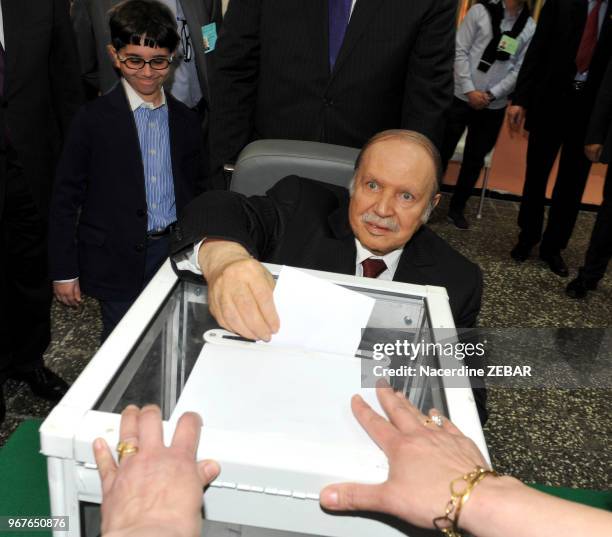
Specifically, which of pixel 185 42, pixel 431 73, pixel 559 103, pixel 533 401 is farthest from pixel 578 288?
pixel 185 42

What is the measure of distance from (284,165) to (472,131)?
3217 millimetres

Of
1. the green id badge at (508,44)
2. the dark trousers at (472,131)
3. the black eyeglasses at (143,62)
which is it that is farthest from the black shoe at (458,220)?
the black eyeglasses at (143,62)

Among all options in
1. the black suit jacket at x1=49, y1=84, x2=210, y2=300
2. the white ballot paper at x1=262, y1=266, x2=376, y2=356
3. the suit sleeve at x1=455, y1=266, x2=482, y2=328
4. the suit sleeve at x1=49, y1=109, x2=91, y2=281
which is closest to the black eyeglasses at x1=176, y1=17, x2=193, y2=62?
the black suit jacket at x1=49, y1=84, x2=210, y2=300

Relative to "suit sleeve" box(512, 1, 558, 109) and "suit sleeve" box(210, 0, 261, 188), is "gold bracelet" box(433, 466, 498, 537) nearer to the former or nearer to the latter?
"suit sleeve" box(210, 0, 261, 188)

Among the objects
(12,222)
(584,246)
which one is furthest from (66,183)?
(584,246)

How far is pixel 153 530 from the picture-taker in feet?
2.13

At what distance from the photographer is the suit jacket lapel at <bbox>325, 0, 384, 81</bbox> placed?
6.70 ft

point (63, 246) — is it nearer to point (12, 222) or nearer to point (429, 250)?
point (12, 222)

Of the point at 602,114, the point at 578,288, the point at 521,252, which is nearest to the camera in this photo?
the point at 602,114

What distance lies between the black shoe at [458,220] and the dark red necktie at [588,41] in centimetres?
141

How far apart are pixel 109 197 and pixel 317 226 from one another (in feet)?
2.76

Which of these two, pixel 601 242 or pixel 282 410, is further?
pixel 601 242

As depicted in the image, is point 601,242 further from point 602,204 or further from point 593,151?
point 593,151

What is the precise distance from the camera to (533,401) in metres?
2.67
